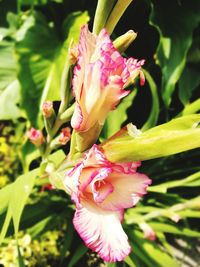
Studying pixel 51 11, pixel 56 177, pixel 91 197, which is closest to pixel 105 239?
pixel 91 197

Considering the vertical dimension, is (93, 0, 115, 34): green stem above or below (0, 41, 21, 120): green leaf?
below

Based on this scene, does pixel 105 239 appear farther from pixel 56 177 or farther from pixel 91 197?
pixel 56 177

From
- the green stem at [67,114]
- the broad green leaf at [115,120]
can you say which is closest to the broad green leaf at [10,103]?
the broad green leaf at [115,120]

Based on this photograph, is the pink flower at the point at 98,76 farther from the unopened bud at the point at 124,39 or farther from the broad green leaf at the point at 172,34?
the broad green leaf at the point at 172,34

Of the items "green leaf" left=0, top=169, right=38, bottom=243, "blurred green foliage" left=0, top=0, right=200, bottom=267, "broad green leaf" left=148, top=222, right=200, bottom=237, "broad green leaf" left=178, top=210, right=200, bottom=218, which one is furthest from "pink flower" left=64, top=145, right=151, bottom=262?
"broad green leaf" left=148, top=222, right=200, bottom=237

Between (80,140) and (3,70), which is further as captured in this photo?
(3,70)

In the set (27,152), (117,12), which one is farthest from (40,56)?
(117,12)

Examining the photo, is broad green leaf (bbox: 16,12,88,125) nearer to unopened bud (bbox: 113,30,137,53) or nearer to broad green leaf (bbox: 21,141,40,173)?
broad green leaf (bbox: 21,141,40,173)
